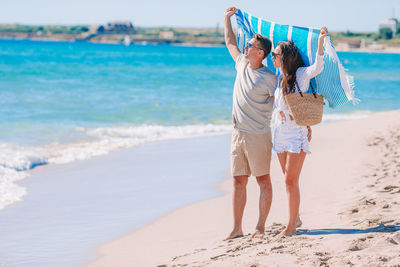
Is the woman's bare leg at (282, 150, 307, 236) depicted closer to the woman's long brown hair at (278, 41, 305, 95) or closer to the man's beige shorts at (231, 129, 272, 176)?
the man's beige shorts at (231, 129, 272, 176)

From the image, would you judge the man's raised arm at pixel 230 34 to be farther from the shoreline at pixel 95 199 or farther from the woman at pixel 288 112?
the shoreline at pixel 95 199

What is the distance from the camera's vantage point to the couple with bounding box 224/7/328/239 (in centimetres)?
431

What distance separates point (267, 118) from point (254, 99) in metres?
0.22

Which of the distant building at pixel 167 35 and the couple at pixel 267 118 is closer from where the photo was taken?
the couple at pixel 267 118

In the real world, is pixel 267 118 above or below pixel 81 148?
above

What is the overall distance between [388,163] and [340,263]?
14.8 ft

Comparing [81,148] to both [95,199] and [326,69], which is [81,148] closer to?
[95,199]

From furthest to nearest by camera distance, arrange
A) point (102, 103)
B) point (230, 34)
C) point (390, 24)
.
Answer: point (390, 24) → point (102, 103) → point (230, 34)

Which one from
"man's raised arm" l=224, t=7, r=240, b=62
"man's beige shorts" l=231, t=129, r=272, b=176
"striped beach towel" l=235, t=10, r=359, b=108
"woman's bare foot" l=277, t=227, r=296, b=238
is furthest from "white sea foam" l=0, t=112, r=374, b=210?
"striped beach towel" l=235, t=10, r=359, b=108

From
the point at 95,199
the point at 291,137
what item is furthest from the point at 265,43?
the point at 95,199

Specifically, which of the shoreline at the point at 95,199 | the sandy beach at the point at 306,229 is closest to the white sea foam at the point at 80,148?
the shoreline at the point at 95,199

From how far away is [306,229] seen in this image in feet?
15.6

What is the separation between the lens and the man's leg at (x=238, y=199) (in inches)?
186

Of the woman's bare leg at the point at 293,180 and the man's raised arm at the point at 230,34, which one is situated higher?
the man's raised arm at the point at 230,34
